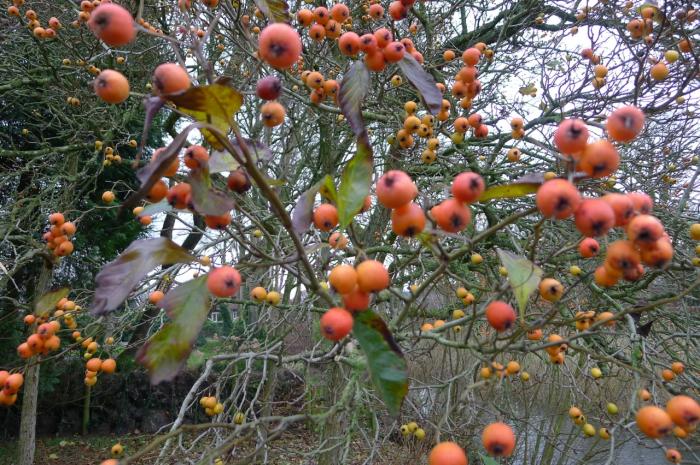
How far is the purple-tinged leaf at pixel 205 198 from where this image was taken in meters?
0.90

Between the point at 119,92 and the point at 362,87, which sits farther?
the point at 362,87

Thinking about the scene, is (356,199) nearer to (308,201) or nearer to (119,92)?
(308,201)

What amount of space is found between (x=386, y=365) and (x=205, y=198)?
1.80 feet

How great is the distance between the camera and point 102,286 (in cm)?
95

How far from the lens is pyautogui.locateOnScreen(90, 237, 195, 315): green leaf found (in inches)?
36.4

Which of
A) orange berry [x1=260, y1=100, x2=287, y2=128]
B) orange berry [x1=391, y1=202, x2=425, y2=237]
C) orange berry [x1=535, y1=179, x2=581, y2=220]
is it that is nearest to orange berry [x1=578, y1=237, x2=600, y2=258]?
orange berry [x1=535, y1=179, x2=581, y2=220]

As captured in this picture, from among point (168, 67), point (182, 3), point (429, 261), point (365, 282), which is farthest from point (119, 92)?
point (429, 261)

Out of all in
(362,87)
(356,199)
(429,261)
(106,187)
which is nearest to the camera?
(356,199)

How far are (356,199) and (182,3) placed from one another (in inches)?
28.6

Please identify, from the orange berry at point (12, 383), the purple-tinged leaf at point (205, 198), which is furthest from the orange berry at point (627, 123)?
the orange berry at point (12, 383)

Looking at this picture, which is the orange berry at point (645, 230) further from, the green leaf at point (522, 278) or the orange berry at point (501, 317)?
the orange berry at point (501, 317)

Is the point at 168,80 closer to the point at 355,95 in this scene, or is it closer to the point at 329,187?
the point at 329,187

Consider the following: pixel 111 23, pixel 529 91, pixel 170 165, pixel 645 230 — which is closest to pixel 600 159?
pixel 645 230

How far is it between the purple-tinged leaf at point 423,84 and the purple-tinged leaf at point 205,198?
0.78 meters
